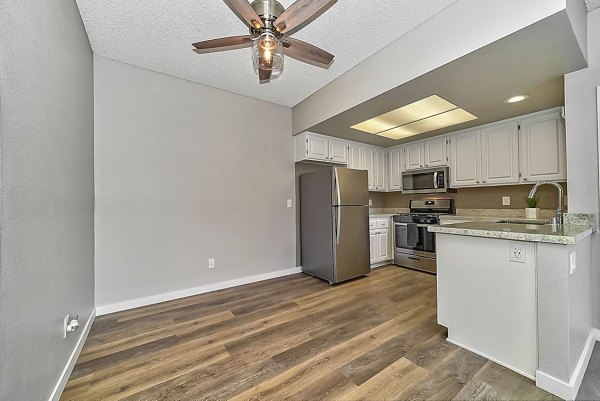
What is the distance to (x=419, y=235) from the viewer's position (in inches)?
152

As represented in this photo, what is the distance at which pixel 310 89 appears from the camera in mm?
3254

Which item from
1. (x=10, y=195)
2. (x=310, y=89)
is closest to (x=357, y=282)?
(x=310, y=89)

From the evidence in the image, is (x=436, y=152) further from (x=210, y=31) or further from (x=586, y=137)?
(x=210, y=31)

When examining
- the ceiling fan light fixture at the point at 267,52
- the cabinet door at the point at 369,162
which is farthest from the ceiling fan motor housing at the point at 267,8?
the cabinet door at the point at 369,162

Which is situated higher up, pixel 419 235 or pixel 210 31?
pixel 210 31

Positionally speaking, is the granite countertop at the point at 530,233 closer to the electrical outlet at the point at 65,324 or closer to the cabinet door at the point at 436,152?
the cabinet door at the point at 436,152

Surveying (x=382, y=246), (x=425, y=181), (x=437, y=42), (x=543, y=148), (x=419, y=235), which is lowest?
(x=382, y=246)

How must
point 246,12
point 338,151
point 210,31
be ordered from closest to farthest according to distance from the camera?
1. point 246,12
2. point 210,31
3. point 338,151

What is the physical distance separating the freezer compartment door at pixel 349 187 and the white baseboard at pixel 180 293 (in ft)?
4.71

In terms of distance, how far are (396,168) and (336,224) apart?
2104 millimetres

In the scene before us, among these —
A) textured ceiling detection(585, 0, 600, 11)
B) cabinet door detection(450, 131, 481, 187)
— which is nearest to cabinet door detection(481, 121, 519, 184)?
cabinet door detection(450, 131, 481, 187)

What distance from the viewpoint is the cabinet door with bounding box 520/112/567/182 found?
2744 mm

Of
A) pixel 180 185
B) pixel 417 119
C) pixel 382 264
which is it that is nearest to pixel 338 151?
pixel 417 119

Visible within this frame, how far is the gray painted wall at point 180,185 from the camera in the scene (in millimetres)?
2506
